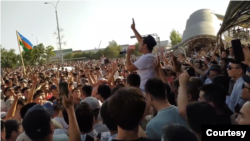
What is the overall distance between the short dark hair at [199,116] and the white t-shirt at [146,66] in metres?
2.00

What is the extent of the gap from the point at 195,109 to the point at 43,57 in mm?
46719

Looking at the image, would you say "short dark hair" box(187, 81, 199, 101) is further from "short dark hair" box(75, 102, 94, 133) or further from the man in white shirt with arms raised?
"short dark hair" box(75, 102, 94, 133)

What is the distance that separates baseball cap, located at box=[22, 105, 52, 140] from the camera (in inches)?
91.7

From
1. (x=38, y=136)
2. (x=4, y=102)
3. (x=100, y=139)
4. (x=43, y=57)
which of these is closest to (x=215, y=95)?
(x=100, y=139)

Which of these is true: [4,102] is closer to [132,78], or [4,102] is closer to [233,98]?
[132,78]

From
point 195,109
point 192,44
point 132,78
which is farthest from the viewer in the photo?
point 192,44

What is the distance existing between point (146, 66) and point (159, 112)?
1.79 metres

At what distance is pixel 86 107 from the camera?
9.49ft

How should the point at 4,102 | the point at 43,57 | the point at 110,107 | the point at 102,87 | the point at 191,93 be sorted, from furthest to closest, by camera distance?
the point at 43,57 < the point at 4,102 < the point at 102,87 < the point at 191,93 < the point at 110,107

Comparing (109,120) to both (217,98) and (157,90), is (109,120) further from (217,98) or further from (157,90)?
(217,98)

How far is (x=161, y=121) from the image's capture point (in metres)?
2.54

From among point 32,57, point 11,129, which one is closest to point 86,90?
point 11,129

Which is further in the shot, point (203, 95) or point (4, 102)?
point (4, 102)

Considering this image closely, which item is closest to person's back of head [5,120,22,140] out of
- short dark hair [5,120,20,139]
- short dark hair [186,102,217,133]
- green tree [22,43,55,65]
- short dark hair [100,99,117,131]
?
short dark hair [5,120,20,139]
